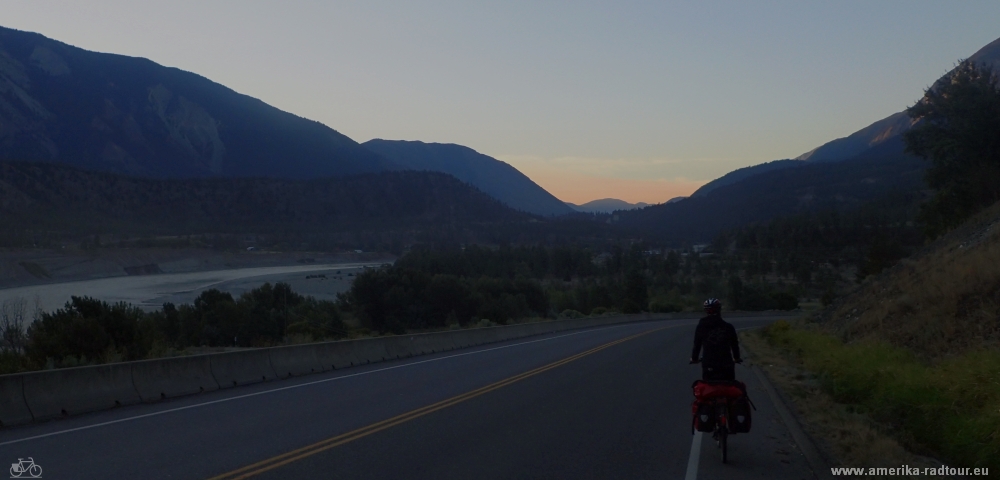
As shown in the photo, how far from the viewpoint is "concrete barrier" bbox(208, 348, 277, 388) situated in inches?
621

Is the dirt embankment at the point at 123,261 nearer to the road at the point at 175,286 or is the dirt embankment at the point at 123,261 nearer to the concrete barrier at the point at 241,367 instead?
the road at the point at 175,286

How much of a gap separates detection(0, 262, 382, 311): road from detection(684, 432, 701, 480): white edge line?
133 ft

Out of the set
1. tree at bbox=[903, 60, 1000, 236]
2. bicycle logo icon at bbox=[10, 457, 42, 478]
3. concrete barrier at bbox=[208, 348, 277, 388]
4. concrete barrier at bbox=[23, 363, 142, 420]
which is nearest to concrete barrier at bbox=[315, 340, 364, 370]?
concrete barrier at bbox=[208, 348, 277, 388]

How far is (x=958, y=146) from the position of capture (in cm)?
4194

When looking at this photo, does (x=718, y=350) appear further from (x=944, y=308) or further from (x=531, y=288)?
(x=531, y=288)

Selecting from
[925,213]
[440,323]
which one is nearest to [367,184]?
[440,323]

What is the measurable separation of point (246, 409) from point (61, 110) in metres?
198

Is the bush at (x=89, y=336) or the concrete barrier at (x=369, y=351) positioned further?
the concrete barrier at (x=369, y=351)

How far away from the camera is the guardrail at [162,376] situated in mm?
11469

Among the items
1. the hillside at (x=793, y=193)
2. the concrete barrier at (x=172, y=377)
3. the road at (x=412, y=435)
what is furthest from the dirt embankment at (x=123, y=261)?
the hillside at (x=793, y=193)

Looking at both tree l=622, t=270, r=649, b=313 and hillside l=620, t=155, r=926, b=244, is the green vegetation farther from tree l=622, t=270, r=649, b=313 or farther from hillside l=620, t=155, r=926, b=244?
hillside l=620, t=155, r=926, b=244

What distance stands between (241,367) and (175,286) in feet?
183

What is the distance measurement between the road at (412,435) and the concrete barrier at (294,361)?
3.41 feet

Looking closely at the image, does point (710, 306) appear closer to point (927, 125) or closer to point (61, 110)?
point (927, 125)
